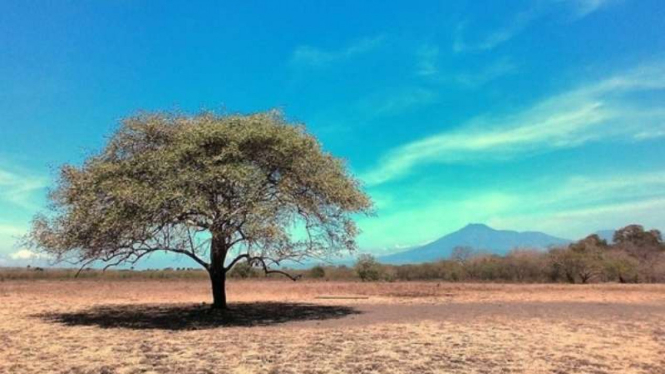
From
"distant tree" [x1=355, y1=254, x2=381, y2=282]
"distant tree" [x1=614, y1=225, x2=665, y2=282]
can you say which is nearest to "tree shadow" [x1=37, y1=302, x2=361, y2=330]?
"distant tree" [x1=355, y1=254, x2=381, y2=282]

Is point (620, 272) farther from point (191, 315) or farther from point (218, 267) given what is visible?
point (191, 315)

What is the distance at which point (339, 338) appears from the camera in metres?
15.0

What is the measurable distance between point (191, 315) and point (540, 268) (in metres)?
38.9

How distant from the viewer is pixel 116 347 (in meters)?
13.6

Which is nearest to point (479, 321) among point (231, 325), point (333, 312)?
point (333, 312)

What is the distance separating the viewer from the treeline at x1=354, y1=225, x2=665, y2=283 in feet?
158

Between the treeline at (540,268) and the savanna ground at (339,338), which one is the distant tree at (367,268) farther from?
the savanna ground at (339,338)

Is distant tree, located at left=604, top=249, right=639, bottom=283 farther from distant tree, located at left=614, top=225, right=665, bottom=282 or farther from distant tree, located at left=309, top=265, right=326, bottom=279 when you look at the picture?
distant tree, located at left=309, top=265, right=326, bottom=279

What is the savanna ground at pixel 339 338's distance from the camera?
11.2 metres

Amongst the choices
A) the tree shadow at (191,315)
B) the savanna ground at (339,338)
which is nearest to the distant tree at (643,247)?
the savanna ground at (339,338)

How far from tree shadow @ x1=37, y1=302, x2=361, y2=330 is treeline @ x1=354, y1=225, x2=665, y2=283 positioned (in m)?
29.2

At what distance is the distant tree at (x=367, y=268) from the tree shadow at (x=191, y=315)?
27.3 meters

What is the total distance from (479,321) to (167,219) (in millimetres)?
11579

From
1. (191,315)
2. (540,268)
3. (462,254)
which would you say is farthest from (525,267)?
(191,315)
